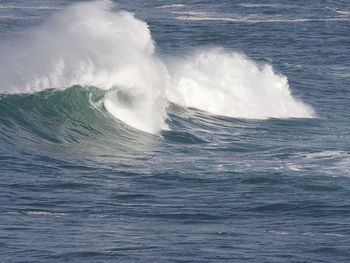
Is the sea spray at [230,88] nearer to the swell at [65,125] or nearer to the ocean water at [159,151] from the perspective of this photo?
the ocean water at [159,151]

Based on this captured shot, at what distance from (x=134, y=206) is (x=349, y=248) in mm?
3496

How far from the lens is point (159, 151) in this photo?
50.0ft

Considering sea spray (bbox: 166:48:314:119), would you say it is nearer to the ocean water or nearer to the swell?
the ocean water

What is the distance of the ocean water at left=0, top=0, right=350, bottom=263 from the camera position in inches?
354

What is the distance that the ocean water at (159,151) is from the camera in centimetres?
898

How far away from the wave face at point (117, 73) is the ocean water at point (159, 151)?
43 millimetres

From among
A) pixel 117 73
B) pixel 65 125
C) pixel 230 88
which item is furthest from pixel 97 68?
pixel 230 88

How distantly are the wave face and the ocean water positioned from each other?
0.14 ft

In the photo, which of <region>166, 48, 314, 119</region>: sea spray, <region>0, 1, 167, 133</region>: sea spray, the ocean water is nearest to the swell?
the ocean water

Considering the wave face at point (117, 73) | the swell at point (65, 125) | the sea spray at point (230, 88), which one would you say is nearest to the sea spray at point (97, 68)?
the wave face at point (117, 73)

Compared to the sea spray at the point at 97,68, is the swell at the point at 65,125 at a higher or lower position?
lower

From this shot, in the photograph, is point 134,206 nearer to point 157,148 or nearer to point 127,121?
point 157,148

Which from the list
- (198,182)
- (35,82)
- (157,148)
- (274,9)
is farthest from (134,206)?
(274,9)

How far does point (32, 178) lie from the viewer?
39.2 ft
